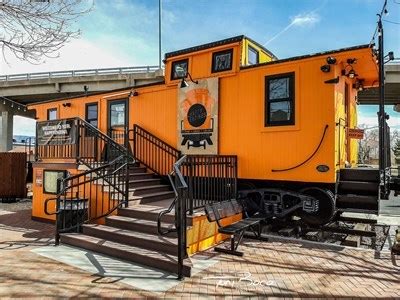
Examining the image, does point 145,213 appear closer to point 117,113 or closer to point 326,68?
point 326,68

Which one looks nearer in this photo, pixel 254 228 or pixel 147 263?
pixel 147 263

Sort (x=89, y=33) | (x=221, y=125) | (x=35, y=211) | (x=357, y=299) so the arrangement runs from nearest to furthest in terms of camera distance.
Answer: (x=357, y=299)
(x=89, y=33)
(x=221, y=125)
(x=35, y=211)

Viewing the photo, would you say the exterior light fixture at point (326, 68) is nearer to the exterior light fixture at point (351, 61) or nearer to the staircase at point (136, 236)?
the exterior light fixture at point (351, 61)

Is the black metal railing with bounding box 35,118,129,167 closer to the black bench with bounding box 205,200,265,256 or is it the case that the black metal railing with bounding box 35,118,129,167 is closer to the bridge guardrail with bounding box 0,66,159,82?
the black bench with bounding box 205,200,265,256

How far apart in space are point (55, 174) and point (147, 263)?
192 inches

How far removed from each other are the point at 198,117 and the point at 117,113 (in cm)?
323

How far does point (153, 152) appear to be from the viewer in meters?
9.77

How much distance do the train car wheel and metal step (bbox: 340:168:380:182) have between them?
1.94 ft

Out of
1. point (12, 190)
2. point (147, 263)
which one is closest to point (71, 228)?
point (147, 263)

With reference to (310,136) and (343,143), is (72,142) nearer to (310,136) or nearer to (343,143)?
(310,136)

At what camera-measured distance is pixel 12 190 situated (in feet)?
45.1

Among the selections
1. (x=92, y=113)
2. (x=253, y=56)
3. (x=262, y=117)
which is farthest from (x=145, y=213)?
(x=92, y=113)

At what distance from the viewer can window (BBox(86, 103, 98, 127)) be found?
36.6 feet

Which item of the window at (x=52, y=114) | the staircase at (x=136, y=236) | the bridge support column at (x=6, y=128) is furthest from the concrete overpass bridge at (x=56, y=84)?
the staircase at (x=136, y=236)
